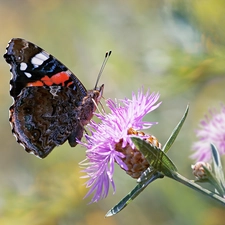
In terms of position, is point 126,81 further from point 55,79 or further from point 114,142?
point 114,142

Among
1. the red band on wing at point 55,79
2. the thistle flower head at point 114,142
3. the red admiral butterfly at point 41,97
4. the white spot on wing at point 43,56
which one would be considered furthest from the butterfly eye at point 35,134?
the thistle flower head at point 114,142

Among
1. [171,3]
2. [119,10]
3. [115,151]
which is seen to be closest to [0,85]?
[119,10]

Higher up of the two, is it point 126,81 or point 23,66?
point 126,81

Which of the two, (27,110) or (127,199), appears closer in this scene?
(127,199)

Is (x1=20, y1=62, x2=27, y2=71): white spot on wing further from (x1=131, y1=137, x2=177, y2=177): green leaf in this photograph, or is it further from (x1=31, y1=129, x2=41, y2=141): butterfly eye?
(x1=131, y1=137, x2=177, y2=177): green leaf

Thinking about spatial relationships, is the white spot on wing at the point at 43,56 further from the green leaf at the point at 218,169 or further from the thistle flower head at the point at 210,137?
the green leaf at the point at 218,169

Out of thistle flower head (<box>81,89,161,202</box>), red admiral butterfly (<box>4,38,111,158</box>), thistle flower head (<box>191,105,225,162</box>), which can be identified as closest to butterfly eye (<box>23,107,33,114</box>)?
red admiral butterfly (<box>4,38,111,158</box>)

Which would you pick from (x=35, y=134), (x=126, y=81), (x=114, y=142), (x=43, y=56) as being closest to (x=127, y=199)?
(x=114, y=142)

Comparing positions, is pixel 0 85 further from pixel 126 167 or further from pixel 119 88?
pixel 126 167
